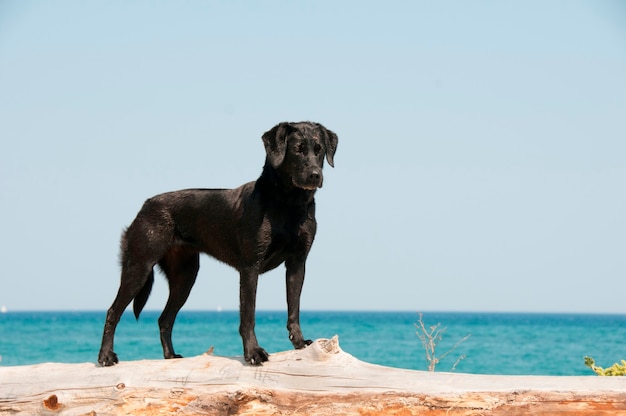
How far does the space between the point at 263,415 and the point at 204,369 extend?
711mm

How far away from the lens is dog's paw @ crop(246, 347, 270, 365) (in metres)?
6.70

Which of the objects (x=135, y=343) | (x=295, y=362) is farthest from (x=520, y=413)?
(x=135, y=343)

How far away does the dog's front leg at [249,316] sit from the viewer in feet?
22.1

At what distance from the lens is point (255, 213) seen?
7035 millimetres

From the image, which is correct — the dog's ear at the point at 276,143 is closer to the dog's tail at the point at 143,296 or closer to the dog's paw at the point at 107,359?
the dog's tail at the point at 143,296

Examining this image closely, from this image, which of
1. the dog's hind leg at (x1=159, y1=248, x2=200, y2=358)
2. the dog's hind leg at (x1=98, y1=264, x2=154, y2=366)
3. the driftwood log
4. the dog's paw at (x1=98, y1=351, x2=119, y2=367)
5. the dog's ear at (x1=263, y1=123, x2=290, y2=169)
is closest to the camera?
the driftwood log

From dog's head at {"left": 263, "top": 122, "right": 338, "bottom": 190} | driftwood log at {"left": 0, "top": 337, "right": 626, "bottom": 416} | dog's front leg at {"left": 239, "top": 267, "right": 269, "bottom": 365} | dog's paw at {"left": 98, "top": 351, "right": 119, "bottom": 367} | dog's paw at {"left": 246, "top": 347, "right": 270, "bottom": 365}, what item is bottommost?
driftwood log at {"left": 0, "top": 337, "right": 626, "bottom": 416}

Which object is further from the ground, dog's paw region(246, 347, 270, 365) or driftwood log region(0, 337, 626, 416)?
dog's paw region(246, 347, 270, 365)

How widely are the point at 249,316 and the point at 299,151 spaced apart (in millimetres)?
1455

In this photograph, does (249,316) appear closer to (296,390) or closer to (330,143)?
(296,390)

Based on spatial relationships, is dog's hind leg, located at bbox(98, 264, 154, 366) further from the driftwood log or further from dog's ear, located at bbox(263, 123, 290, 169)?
dog's ear, located at bbox(263, 123, 290, 169)

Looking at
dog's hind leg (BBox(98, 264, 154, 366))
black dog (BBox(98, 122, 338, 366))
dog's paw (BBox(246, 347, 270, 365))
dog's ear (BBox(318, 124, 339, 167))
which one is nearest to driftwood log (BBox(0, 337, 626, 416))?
dog's paw (BBox(246, 347, 270, 365))

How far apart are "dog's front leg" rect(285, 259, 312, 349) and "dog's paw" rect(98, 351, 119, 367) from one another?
Result: 1607mm

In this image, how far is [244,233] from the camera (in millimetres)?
7059
